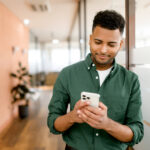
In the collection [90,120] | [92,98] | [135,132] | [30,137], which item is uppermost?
[92,98]

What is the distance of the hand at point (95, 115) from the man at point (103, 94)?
12cm

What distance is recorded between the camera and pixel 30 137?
3.11 metres

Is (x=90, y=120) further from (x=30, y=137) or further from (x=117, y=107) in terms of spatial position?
(x=30, y=137)

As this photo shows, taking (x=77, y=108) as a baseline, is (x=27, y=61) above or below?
above

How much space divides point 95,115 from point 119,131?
0.67 ft

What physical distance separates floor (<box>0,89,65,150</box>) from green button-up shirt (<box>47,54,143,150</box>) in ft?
6.55

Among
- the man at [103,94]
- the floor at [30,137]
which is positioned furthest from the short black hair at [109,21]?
the floor at [30,137]

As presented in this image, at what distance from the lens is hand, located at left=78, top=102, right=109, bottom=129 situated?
28.8 inches

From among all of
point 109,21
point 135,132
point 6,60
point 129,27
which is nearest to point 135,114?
point 135,132

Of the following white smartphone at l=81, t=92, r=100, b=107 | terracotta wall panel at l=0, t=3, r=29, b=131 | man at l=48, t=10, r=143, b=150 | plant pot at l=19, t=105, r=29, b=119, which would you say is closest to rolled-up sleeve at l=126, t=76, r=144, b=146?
man at l=48, t=10, r=143, b=150

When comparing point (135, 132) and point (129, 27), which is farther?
point (129, 27)

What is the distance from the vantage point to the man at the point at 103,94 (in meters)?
0.92

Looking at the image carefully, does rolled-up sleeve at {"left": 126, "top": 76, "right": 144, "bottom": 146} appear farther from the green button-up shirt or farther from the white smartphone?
the white smartphone

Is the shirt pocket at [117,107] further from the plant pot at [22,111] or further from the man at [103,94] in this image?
the plant pot at [22,111]
